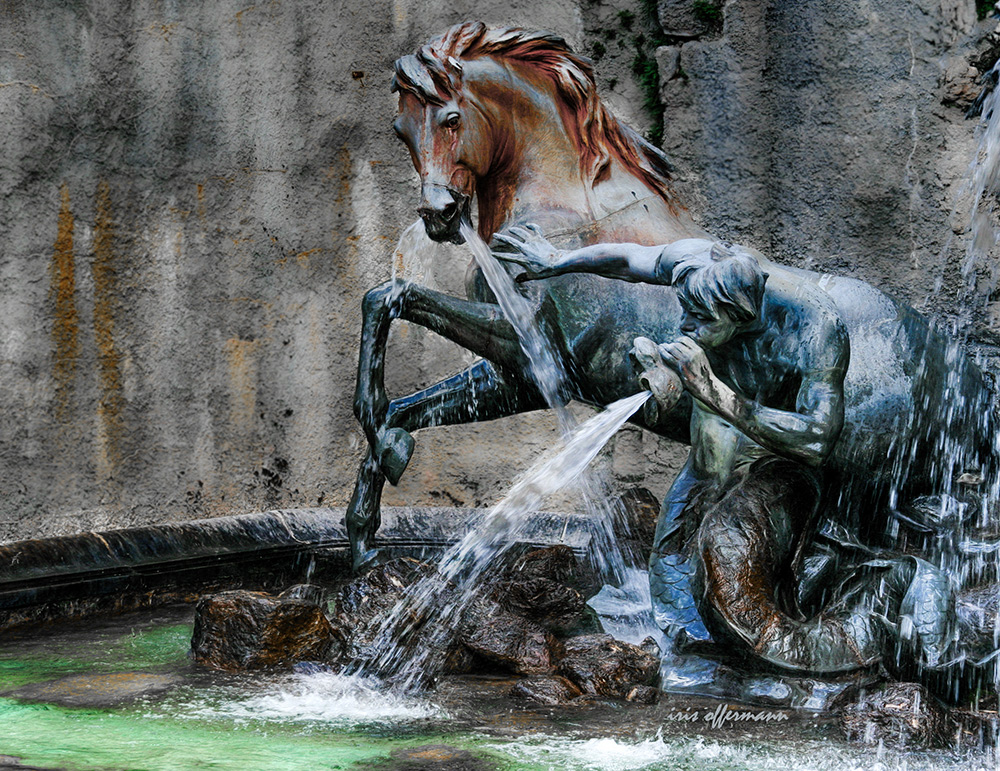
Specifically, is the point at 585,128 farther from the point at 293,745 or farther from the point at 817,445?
the point at 293,745

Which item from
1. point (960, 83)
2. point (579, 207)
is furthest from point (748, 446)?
point (960, 83)

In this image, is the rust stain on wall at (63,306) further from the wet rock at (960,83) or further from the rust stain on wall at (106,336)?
the wet rock at (960,83)

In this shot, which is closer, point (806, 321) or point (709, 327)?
point (709, 327)

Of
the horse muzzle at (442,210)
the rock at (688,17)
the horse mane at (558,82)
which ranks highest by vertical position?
the rock at (688,17)

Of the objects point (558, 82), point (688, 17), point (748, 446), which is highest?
point (688, 17)

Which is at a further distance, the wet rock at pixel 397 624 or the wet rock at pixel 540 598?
the wet rock at pixel 540 598

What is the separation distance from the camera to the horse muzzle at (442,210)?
340cm

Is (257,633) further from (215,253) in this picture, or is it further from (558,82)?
(215,253)

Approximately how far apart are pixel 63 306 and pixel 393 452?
243cm

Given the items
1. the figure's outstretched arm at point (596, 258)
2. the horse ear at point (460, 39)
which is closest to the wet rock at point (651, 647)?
the figure's outstretched arm at point (596, 258)

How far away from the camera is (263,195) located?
5.60m

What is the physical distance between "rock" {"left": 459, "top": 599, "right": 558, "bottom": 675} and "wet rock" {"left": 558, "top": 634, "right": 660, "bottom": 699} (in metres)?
0.10

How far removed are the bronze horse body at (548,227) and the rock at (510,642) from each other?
2.19 ft

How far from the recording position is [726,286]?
8.95ft
